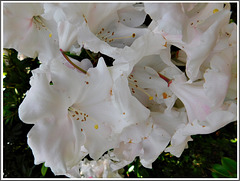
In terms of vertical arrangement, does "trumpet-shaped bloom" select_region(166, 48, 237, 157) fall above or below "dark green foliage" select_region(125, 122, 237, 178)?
above

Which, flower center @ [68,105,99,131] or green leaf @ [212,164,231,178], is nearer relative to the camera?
flower center @ [68,105,99,131]

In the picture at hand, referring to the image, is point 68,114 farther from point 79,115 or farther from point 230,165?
point 230,165

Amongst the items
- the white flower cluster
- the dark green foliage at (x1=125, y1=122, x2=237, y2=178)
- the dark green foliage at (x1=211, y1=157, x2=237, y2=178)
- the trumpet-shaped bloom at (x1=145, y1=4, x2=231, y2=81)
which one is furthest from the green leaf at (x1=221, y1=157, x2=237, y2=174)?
the trumpet-shaped bloom at (x1=145, y1=4, x2=231, y2=81)

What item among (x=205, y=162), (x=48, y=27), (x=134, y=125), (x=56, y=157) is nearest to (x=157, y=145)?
(x=134, y=125)

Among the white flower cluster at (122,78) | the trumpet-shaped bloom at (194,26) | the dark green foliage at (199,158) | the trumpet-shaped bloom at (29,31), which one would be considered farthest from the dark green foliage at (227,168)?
the trumpet-shaped bloom at (29,31)

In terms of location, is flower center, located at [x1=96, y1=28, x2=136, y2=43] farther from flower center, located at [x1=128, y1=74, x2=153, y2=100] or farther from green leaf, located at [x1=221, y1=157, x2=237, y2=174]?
green leaf, located at [x1=221, y1=157, x2=237, y2=174]

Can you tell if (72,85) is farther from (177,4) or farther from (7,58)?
(7,58)

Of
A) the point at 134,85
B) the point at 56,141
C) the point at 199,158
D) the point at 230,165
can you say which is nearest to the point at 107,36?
the point at 134,85

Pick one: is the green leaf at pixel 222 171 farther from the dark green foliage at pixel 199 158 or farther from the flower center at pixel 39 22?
the flower center at pixel 39 22

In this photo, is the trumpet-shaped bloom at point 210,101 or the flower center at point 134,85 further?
the flower center at point 134,85
